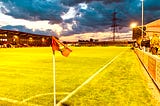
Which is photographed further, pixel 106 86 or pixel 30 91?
pixel 106 86

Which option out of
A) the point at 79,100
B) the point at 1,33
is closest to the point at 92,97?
the point at 79,100

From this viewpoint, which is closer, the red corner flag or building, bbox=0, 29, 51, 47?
the red corner flag

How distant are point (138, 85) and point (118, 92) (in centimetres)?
196

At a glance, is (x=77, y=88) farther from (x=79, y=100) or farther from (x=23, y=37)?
(x=23, y=37)

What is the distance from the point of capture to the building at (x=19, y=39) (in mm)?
111488

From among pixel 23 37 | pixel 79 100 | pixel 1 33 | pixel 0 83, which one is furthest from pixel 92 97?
pixel 23 37

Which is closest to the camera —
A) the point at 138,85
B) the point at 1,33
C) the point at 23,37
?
the point at 138,85

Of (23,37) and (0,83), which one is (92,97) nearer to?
(0,83)

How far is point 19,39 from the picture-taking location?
130 metres

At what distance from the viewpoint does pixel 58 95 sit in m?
8.80

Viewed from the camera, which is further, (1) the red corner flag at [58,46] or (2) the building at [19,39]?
(2) the building at [19,39]

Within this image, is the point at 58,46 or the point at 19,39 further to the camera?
the point at 19,39

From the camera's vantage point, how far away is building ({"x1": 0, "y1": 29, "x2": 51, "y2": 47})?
11149 centimetres

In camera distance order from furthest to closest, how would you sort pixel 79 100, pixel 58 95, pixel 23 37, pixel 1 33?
1. pixel 23 37
2. pixel 1 33
3. pixel 58 95
4. pixel 79 100
